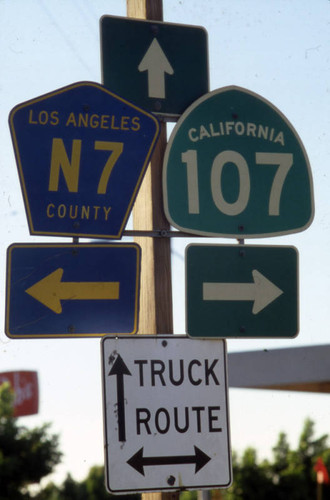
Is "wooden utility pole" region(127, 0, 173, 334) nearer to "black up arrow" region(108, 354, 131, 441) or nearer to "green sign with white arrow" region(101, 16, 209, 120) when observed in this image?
"green sign with white arrow" region(101, 16, 209, 120)

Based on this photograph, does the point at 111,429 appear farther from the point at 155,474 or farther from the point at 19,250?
the point at 19,250

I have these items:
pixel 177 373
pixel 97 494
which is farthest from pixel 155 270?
pixel 97 494

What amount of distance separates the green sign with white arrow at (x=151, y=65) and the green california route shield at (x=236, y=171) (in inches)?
8.1

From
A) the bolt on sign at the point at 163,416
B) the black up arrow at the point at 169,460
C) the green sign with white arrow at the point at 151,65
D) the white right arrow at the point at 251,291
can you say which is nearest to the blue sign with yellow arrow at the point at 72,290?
the bolt on sign at the point at 163,416

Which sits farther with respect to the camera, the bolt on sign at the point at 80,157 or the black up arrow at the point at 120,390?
the bolt on sign at the point at 80,157

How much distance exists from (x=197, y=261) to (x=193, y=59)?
1323 mm

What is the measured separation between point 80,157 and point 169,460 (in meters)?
1.53

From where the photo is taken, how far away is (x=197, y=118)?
526cm

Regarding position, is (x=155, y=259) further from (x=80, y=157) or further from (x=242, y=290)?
(x=80, y=157)

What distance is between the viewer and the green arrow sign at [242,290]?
4.87 m

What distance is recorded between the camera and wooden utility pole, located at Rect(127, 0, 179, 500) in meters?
4.98

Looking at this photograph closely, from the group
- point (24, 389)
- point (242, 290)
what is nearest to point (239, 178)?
point (242, 290)

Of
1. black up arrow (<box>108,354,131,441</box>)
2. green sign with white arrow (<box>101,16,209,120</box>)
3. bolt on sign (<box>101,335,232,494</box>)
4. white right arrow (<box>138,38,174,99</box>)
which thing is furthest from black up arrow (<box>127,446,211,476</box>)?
white right arrow (<box>138,38,174,99</box>)

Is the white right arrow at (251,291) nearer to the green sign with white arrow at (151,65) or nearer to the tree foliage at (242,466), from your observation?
the green sign with white arrow at (151,65)
